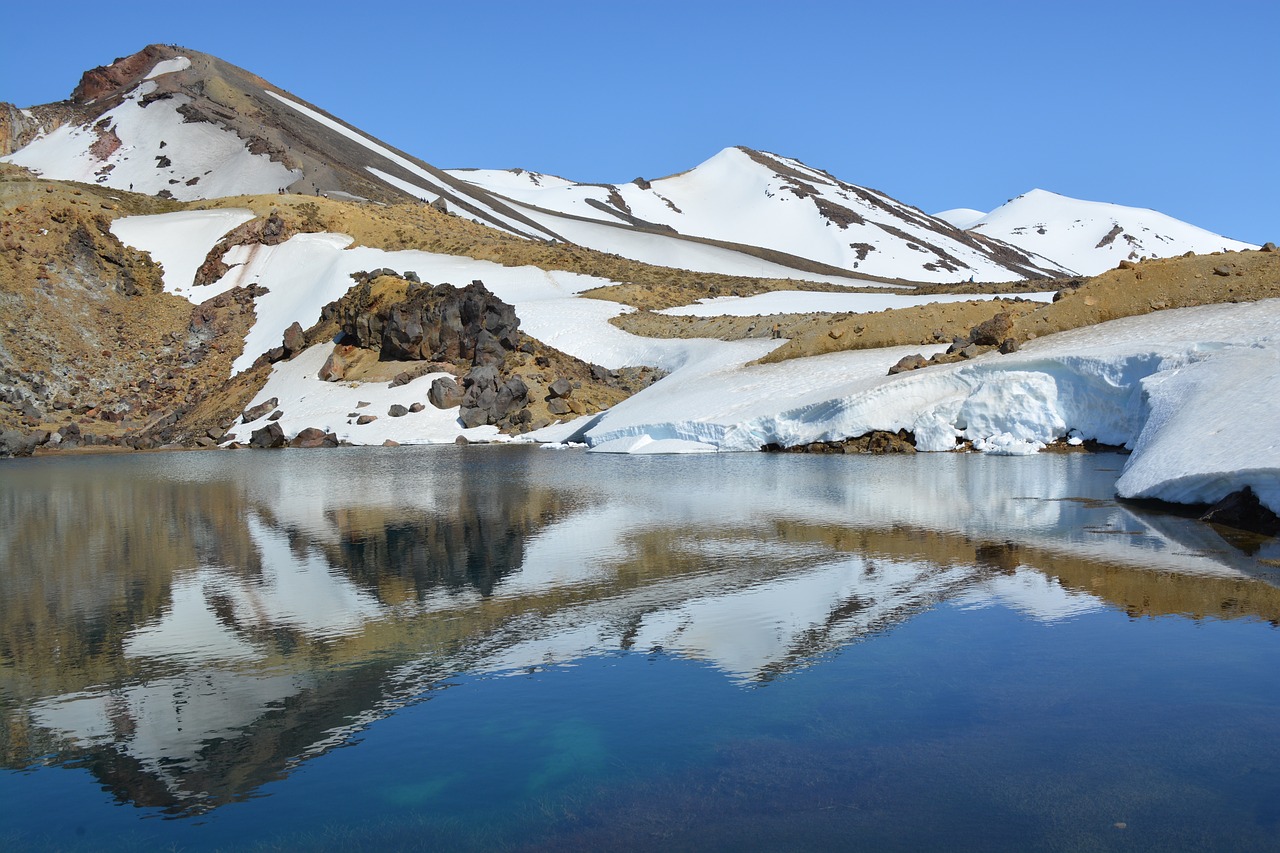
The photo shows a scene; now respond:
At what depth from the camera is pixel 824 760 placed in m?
6.24

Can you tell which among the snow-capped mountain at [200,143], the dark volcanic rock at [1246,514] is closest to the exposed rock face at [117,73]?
the snow-capped mountain at [200,143]

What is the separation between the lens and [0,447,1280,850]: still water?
5.60 meters

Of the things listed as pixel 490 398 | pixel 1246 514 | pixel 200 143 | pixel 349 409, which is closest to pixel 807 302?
pixel 490 398

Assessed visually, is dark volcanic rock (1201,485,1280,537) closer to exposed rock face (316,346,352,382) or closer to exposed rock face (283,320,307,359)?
exposed rock face (316,346,352,382)

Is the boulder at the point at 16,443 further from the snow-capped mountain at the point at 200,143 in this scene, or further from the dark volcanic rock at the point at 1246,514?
the dark volcanic rock at the point at 1246,514

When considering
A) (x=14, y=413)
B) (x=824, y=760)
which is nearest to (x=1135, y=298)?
(x=824, y=760)

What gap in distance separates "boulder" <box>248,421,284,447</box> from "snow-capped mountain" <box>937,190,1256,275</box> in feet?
404

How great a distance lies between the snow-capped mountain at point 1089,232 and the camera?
5787 inches

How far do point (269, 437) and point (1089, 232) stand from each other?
149863mm

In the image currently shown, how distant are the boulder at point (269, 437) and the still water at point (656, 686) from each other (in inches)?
801

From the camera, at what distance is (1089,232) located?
524 ft

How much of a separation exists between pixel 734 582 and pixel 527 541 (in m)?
4.04

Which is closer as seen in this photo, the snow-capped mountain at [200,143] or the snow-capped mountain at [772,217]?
the snow-capped mountain at [200,143]

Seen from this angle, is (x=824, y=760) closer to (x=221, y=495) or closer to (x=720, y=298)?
(x=221, y=495)
